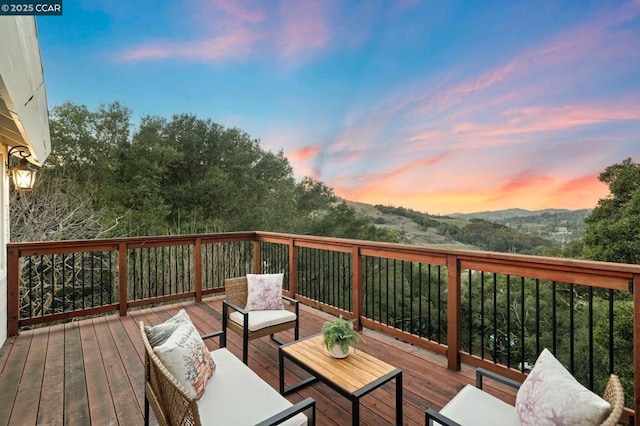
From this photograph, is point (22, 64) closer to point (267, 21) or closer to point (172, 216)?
point (267, 21)

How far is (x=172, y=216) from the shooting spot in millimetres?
11625

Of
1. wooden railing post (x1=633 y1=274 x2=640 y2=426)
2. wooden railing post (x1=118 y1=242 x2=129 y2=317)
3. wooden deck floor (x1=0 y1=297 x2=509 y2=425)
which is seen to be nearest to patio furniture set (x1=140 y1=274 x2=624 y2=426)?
wooden deck floor (x1=0 y1=297 x2=509 y2=425)

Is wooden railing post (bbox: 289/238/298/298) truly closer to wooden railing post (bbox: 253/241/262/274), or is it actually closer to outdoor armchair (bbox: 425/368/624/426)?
wooden railing post (bbox: 253/241/262/274)

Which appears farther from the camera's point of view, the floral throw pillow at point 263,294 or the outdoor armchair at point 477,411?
the floral throw pillow at point 263,294

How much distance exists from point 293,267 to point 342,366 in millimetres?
2790

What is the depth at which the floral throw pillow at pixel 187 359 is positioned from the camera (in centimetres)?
157

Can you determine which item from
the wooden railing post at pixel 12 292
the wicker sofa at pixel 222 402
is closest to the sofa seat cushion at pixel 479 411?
the wicker sofa at pixel 222 402

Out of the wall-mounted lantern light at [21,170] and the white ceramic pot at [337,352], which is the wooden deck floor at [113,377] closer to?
the white ceramic pot at [337,352]

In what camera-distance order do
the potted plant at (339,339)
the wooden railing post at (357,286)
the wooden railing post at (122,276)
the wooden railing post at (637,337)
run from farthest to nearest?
the wooden railing post at (122,276), the wooden railing post at (357,286), the potted plant at (339,339), the wooden railing post at (637,337)

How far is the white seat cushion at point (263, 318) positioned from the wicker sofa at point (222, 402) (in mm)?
958

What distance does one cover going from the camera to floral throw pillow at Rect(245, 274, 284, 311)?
334 centimetres

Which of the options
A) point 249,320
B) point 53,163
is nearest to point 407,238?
point 249,320

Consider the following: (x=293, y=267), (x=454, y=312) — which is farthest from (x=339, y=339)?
(x=293, y=267)

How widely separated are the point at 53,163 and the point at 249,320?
10.2 meters
